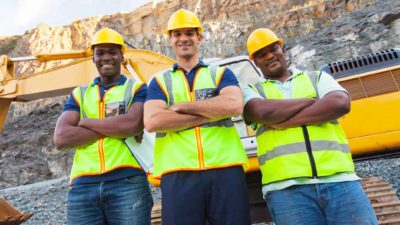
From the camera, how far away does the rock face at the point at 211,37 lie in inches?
902

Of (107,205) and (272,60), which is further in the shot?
(272,60)

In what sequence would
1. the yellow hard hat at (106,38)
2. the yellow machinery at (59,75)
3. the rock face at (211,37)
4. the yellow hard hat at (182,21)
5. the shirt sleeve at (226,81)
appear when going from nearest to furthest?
1. the shirt sleeve at (226,81)
2. the yellow hard hat at (182,21)
3. the yellow hard hat at (106,38)
4. the yellow machinery at (59,75)
5. the rock face at (211,37)

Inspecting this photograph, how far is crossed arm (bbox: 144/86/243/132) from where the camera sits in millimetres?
2445

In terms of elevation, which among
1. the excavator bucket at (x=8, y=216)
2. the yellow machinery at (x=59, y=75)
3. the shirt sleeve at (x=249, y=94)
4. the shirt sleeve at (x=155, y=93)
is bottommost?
the excavator bucket at (x=8, y=216)

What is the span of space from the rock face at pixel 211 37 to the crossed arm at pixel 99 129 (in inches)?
800

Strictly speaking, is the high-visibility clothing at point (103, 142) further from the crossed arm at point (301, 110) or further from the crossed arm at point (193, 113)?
the crossed arm at point (301, 110)

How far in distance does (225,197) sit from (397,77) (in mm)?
3494

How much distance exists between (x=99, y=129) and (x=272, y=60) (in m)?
1.31

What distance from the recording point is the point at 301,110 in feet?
8.26

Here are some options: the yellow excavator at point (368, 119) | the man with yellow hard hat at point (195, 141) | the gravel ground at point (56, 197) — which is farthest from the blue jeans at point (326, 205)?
the gravel ground at point (56, 197)

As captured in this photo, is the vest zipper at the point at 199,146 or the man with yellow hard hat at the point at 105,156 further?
the man with yellow hard hat at the point at 105,156

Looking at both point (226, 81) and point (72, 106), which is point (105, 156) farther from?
point (226, 81)

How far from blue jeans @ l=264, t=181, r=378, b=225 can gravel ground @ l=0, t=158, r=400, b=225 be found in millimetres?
3840

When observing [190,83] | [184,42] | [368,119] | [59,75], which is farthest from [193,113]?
[59,75]
